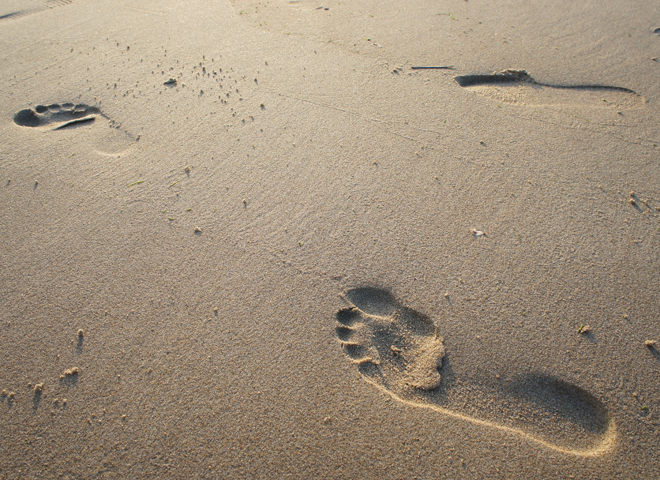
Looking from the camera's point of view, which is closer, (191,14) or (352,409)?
(352,409)

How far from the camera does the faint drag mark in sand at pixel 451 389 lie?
139cm

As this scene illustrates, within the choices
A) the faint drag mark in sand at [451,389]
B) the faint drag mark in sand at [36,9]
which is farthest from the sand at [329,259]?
the faint drag mark in sand at [36,9]

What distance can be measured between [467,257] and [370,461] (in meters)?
0.99

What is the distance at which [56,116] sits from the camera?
266 cm

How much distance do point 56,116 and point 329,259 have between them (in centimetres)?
218

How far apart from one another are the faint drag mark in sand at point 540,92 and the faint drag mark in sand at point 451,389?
78.4 inches

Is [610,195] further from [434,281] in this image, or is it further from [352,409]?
[352,409]

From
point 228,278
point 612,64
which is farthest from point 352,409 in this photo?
point 612,64

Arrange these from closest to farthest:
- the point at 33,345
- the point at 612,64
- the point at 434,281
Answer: the point at 33,345
the point at 434,281
the point at 612,64

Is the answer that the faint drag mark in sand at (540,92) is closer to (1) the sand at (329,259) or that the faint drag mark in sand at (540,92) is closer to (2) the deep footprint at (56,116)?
(1) the sand at (329,259)

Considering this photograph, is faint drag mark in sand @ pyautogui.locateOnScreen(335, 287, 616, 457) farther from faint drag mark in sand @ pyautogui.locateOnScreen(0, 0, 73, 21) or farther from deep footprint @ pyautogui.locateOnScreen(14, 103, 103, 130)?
faint drag mark in sand @ pyautogui.locateOnScreen(0, 0, 73, 21)

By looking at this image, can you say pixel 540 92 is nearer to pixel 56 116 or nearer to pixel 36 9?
pixel 56 116

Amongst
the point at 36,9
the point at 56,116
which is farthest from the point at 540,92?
the point at 36,9

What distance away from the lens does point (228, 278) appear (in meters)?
1.79
